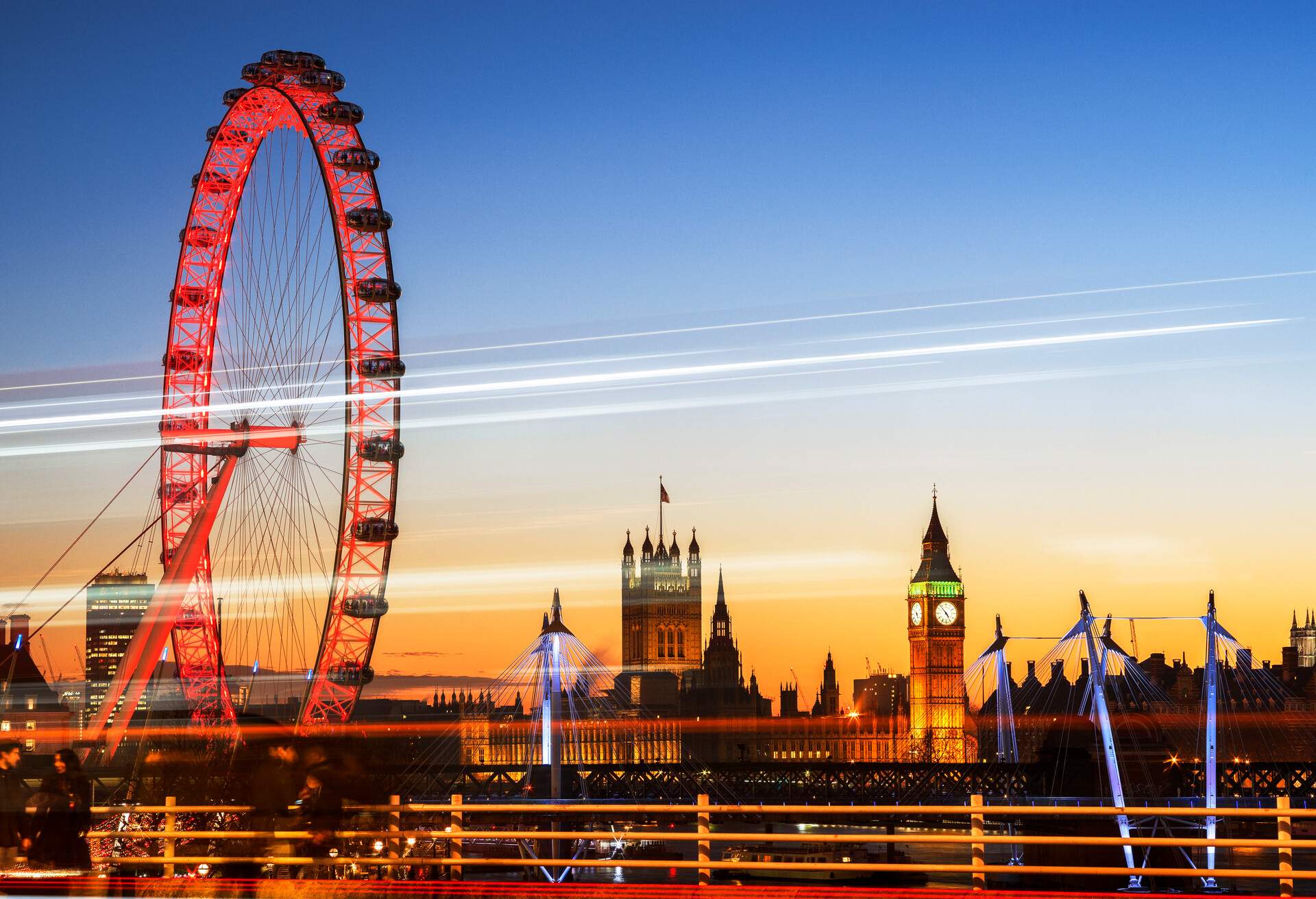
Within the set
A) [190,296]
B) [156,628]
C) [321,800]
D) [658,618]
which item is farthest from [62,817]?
[658,618]

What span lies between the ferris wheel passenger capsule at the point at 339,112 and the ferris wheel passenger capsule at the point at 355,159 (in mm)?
612

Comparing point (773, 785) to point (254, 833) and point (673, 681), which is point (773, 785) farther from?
point (254, 833)

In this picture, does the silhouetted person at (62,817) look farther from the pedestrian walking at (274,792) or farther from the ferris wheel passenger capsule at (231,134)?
the ferris wheel passenger capsule at (231,134)

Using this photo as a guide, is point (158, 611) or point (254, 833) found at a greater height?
point (158, 611)

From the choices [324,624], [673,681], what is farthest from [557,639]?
[673,681]

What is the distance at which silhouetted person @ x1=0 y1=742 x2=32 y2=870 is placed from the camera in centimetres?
1067

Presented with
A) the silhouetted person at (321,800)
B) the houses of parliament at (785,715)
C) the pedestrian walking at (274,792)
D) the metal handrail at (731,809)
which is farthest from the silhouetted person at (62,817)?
the houses of parliament at (785,715)

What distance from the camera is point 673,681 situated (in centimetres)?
18612

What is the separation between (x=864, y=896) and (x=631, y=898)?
5.40 feet

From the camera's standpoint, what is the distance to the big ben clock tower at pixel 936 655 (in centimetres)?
15875

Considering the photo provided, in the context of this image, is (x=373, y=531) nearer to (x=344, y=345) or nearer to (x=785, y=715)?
(x=344, y=345)

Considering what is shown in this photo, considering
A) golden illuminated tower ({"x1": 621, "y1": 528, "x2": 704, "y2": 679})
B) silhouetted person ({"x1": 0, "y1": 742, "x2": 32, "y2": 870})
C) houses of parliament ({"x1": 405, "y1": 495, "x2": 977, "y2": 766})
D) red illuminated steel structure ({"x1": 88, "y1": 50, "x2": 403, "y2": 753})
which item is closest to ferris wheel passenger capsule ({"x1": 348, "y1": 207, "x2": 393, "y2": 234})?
red illuminated steel structure ({"x1": 88, "y1": 50, "x2": 403, "y2": 753})

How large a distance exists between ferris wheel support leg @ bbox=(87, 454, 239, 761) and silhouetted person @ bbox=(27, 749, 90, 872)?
21.6 meters

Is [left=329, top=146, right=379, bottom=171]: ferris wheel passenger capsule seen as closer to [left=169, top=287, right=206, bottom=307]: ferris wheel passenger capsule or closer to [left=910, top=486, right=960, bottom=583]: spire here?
[left=169, top=287, right=206, bottom=307]: ferris wheel passenger capsule
